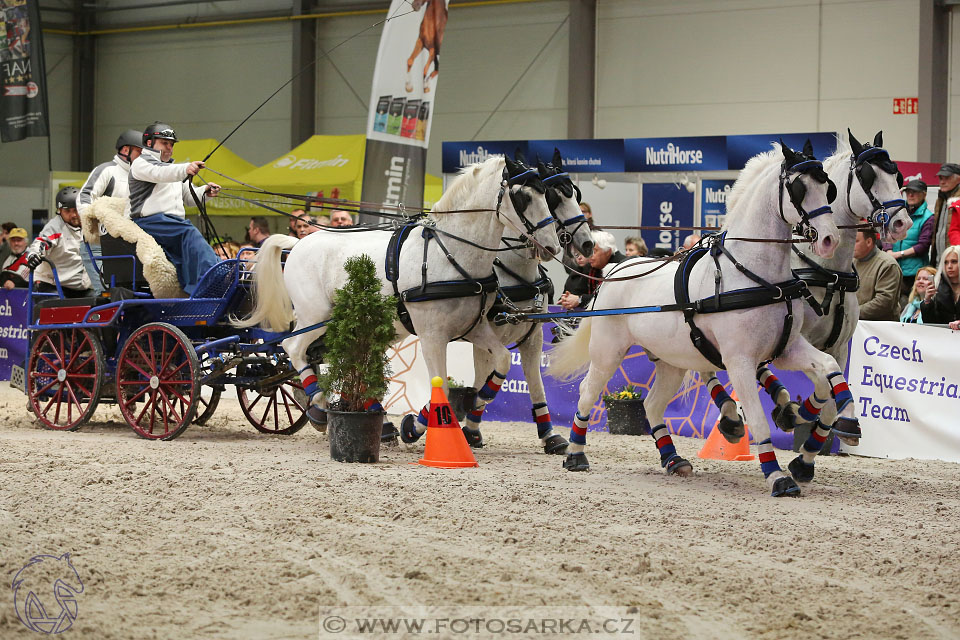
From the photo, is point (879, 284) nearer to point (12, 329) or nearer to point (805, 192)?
point (805, 192)

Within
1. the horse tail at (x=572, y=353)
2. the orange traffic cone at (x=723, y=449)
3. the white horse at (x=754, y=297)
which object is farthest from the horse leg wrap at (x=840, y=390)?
the orange traffic cone at (x=723, y=449)

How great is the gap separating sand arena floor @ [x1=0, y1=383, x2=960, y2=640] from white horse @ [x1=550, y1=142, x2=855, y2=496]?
0.72 meters

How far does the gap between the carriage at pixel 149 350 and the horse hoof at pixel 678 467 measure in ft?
10.6

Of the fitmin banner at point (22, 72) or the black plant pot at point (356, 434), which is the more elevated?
the fitmin banner at point (22, 72)

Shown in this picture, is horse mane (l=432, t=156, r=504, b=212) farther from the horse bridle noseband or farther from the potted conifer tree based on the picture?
the horse bridle noseband

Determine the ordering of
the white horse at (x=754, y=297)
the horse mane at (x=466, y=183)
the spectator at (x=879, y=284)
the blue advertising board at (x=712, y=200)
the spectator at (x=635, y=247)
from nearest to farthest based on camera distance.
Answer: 1. the white horse at (x=754, y=297)
2. the horse mane at (x=466, y=183)
3. the spectator at (x=879, y=284)
4. the spectator at (x=635, y=247)
5. the blue advertising board at (x=712, y=200)

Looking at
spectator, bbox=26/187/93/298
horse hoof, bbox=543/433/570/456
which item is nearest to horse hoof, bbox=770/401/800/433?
horse hoof, bbox=543/433/570/456

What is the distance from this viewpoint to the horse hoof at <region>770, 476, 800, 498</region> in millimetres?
6145

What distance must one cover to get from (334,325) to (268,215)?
1542 centimetres

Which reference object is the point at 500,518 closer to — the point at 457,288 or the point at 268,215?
the point at 457,288

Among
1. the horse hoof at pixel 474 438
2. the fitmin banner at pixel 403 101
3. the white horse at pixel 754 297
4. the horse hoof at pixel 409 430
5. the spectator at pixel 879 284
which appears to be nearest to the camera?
the white horse at pixel 754 297

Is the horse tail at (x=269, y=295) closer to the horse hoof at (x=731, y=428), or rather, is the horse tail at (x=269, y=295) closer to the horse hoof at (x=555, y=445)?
the horse hoof at (x=555, y=445)

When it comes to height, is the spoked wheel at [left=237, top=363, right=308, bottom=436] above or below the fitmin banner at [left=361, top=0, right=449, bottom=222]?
below

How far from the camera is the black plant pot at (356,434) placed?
7.19 meters
